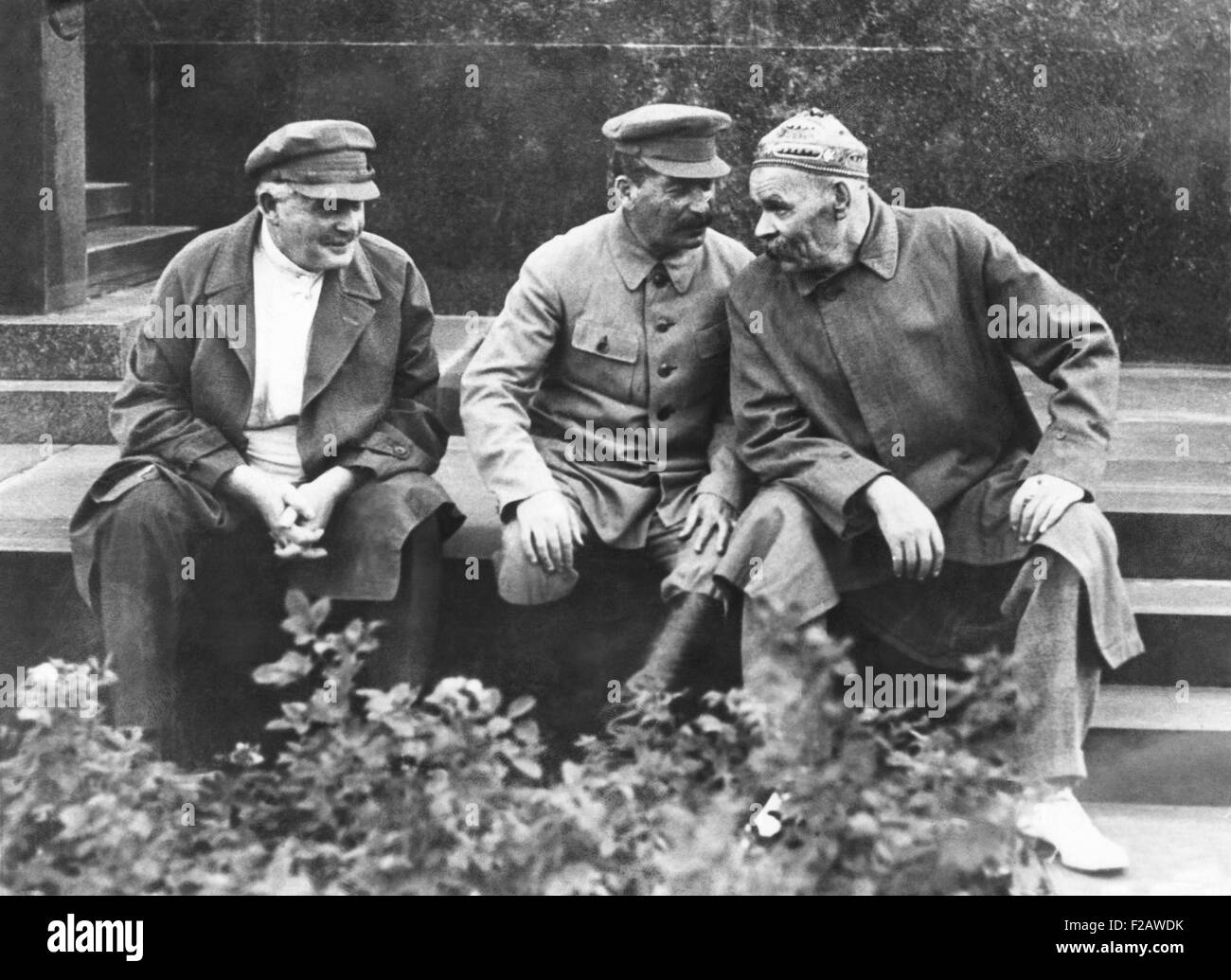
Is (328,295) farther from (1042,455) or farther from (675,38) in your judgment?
(675,38)

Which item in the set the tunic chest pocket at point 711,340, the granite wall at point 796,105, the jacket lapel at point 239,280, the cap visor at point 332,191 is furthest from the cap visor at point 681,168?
the granite wall at point 796,105

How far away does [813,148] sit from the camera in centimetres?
572

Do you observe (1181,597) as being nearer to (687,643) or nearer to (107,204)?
(687,643)

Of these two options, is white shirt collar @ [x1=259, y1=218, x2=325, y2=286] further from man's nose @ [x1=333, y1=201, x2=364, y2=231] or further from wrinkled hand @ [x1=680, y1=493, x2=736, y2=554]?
wrinkled hand @ [x1=680, y1=493, x2=736, y2=554]

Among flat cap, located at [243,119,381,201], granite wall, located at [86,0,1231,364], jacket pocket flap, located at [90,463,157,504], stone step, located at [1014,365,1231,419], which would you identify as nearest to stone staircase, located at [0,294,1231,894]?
stone step, located at [1014,365,1231,419]

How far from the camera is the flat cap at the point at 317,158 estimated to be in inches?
231

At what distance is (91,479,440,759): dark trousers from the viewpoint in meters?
5.81

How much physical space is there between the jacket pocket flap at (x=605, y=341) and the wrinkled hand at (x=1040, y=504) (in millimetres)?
1166

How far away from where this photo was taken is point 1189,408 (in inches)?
305

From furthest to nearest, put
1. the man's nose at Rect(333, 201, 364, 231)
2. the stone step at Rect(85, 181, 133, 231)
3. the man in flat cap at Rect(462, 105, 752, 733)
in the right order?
the stone step at Rect(85, 181, 133, 231)
the man's nose at Rect(333, 201, 364, 231)
the man in flat cap at Rect(462, 105, 752, 733)

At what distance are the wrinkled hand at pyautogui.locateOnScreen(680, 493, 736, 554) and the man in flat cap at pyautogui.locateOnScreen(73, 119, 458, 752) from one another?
69 cm

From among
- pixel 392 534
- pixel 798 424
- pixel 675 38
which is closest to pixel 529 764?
pixel 392 534
